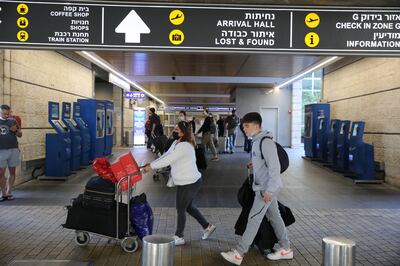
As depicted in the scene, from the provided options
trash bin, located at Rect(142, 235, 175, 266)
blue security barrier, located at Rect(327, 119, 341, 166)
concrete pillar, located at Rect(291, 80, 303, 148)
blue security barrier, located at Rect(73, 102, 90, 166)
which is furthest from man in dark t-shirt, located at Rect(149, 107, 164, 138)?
concrete pillar, located at Rect(291, 80, 303, 148)

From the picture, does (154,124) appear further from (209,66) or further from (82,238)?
(82,238)

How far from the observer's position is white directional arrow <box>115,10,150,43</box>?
15.9 ft

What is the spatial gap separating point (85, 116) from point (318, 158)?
25.3ft

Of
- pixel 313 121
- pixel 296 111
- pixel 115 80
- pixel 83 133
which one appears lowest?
pixel 83 133

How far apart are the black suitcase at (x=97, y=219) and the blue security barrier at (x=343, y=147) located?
26.0 feet

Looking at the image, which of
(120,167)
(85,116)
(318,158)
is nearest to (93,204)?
(120,167)

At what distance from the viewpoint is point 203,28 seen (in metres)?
4.88

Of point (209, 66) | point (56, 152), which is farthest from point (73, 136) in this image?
point (209, 66)

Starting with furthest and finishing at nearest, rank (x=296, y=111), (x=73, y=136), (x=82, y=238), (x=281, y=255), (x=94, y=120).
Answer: (x=296, y=111) → (x=94, y=120) → (x=73, y=136) → (x=82, y=238) → (x=281, y=255)

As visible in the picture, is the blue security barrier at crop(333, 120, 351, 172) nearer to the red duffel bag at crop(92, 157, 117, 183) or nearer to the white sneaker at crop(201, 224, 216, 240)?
the white sneaker at crop(201, 224, 216, 240)

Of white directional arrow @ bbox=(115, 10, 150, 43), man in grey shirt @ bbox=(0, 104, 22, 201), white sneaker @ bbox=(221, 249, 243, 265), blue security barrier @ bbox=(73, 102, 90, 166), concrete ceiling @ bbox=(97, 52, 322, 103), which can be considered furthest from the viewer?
concrete ceiling @ bbox=(97, 52, 322, 103)

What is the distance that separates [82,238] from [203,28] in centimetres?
285

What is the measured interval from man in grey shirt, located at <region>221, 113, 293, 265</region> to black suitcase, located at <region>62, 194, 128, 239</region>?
1230 millimetres

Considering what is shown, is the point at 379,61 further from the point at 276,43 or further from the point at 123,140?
the point at 123,140
